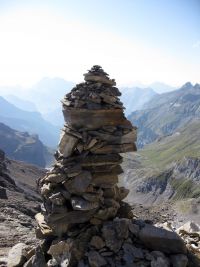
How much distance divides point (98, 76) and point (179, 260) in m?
10.2

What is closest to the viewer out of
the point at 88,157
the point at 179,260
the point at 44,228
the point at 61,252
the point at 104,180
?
the point at 179,260

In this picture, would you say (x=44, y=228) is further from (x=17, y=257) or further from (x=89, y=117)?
(x=89, y=117)

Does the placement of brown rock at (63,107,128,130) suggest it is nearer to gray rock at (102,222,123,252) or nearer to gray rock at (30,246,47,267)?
gray rock at (102,222,123,252)

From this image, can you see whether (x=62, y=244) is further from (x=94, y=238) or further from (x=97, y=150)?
(x=97, y=150)

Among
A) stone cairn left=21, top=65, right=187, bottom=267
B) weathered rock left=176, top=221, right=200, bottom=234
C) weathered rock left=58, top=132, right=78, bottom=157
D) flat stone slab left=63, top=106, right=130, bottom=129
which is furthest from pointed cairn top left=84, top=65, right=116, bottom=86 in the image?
weathered rock left=176, top=221, right=200, bottom=234

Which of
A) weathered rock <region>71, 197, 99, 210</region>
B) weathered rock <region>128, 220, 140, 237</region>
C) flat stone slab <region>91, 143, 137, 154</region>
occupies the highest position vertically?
flat stone slab <region>91, 143, 137, 154</region>

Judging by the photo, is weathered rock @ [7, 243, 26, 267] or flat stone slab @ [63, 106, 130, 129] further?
weathered rock @ [7, 243, 26, 267]

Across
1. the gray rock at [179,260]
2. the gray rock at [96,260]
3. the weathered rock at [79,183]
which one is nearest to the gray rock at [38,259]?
the gray rock at [96,260]

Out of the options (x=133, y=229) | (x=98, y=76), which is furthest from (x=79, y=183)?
(x=98, y=76)

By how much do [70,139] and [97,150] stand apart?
5.04 feet

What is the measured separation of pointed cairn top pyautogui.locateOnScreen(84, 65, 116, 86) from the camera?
22172 millimetres

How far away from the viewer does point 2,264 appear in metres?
23.6

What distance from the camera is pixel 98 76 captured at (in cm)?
2216

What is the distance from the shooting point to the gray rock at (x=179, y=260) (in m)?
20.0
